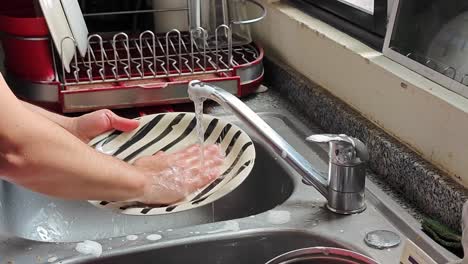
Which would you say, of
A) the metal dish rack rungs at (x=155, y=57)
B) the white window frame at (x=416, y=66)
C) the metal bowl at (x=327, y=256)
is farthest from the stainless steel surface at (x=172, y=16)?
the metal bowl at (x=327, y=256)

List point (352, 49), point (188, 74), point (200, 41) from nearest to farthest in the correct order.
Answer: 1. point (352, 49)
2. point (188, 74)
3. point (200, 41)

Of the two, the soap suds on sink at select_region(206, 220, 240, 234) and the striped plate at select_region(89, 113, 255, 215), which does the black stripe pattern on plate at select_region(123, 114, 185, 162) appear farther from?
the soap suds on sink at select_region(206, 220, 240, 234)

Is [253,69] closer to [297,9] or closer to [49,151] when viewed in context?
[297,9]

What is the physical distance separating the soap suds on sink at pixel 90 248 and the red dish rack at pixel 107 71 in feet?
1.26

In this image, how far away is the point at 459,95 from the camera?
82 cm

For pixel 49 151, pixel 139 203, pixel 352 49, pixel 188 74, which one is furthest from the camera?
pixel 188 74

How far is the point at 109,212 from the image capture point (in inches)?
43.6

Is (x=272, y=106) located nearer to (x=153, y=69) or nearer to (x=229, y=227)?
(x=153, y=69)

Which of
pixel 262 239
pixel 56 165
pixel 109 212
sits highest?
pixel 56 165

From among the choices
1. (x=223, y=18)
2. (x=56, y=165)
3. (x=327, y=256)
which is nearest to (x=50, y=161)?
(x=56, y=165)

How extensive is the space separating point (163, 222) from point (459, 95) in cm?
54

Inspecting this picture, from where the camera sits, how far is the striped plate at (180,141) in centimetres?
95

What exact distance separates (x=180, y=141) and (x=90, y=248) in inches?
12.7

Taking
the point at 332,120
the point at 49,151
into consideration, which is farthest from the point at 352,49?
the point at 49,151
